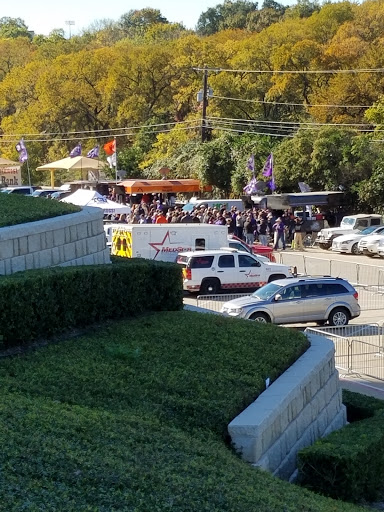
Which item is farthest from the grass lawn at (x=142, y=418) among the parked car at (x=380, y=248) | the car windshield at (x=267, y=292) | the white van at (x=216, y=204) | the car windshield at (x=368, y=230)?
the white van at (x=216, y=204)

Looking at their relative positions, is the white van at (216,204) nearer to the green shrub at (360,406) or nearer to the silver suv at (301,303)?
the silver suv at (301,303)

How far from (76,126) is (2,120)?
1206 cm

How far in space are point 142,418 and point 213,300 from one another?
52.4 ft

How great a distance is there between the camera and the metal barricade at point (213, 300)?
2405 cm

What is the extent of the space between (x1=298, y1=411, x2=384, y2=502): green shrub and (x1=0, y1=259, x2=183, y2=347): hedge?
355 centimetres

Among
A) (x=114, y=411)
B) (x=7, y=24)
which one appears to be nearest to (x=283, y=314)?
(x=114, y=411)

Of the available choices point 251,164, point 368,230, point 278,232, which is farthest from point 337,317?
point 251,164

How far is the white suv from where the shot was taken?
26.4m

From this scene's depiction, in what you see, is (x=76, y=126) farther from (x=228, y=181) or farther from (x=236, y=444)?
(x=236, y=444)

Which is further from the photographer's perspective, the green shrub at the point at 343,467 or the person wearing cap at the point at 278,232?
the person wearing cap at the point at 278,232

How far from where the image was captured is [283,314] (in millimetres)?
21688

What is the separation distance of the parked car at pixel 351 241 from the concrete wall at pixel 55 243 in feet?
77.8

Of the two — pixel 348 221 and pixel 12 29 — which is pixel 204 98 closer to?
pixel 348 221

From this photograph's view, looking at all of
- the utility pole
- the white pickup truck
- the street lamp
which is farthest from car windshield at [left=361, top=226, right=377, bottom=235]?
the street lamp
